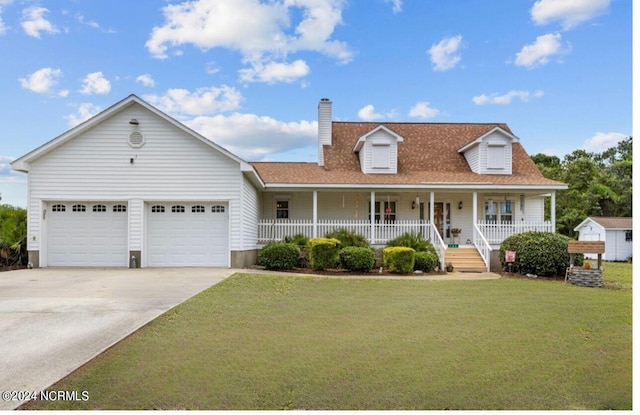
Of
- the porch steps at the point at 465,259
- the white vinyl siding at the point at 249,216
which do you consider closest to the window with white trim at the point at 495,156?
the porch steps at the point at 465,259

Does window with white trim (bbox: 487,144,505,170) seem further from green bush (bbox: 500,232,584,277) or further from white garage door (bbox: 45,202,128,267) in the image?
white garage door (bbox: 45,202,128,267)

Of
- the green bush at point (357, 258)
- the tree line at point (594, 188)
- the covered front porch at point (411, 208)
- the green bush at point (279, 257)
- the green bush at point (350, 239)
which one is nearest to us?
the green bush at point (357, 258)

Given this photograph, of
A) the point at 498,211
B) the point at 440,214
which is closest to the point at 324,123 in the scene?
the point at 440,214

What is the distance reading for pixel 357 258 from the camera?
53.1 ft

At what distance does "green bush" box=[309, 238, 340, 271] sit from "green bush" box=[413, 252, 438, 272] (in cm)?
290

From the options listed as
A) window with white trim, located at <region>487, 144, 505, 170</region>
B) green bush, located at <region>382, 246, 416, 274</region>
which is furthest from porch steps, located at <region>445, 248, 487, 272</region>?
window with white trim, located at <region>487, 144, 505, 170</region>

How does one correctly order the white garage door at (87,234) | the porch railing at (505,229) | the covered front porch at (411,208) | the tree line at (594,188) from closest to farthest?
1. the white garage door at (87,234)
2. the porch railing at (505,229)
3. the covered front porch at (411,208)
4. the tree line at (594,188)

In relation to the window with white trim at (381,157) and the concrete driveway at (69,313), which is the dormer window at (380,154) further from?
the concrete driveway at (69,313)

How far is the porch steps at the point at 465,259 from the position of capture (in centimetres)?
1752

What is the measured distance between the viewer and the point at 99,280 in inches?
495

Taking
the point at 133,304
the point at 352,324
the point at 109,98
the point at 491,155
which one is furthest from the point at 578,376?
the point at 491,155

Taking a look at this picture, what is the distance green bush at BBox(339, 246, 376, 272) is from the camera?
53.2ft

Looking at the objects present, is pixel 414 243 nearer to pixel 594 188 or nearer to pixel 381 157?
pixel 381 157

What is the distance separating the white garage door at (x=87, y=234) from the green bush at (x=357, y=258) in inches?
305
